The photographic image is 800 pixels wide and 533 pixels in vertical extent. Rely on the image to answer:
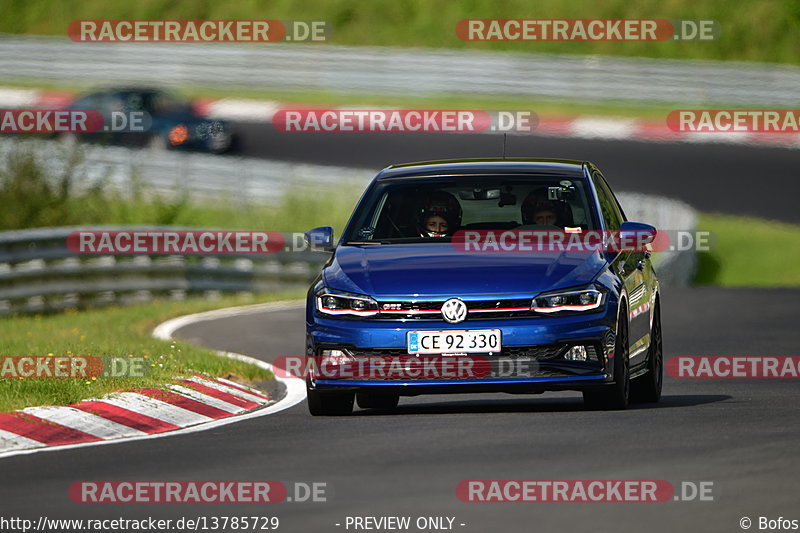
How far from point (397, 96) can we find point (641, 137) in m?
7.13

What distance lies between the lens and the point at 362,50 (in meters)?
43.7

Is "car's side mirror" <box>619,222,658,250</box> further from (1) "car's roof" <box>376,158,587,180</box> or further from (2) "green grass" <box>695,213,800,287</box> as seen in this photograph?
(2) "green grass" <box>695,213,800,287</box>

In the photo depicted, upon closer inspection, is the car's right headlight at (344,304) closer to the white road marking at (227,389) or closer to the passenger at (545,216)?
the passenger at (545,216)

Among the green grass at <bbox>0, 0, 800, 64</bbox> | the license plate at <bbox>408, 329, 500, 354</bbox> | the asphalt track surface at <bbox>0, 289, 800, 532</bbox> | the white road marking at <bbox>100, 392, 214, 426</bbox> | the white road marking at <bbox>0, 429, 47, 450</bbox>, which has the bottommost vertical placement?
the white road marking at <bbox>100, 392, 214, 426</bbox>

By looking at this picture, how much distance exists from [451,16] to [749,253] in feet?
71.4

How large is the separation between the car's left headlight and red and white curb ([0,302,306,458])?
216cm

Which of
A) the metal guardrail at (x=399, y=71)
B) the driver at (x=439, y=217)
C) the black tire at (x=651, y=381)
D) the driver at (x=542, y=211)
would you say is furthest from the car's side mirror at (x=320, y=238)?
the metal guardrail at (x=399, y=71)

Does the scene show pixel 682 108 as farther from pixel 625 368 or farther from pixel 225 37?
pixel 625 368

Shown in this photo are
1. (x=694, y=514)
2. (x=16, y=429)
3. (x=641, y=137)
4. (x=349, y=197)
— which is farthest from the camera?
(x=641, y=137)

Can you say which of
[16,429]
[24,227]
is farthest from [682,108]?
[16,429]

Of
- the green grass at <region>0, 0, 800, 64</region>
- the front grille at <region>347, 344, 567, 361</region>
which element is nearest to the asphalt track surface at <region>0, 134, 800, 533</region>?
the front grille at <region>347, 344, 567, 361</region>

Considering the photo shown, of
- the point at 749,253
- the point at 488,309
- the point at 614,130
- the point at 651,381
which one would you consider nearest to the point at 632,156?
the point at 614,130

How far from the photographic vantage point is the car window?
11656 mm

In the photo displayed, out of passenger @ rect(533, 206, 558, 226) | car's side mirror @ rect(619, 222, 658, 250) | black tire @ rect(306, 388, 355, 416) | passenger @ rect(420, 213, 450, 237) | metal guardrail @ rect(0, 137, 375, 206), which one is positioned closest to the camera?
black tire @ rect(306, 388, 355, 416)
